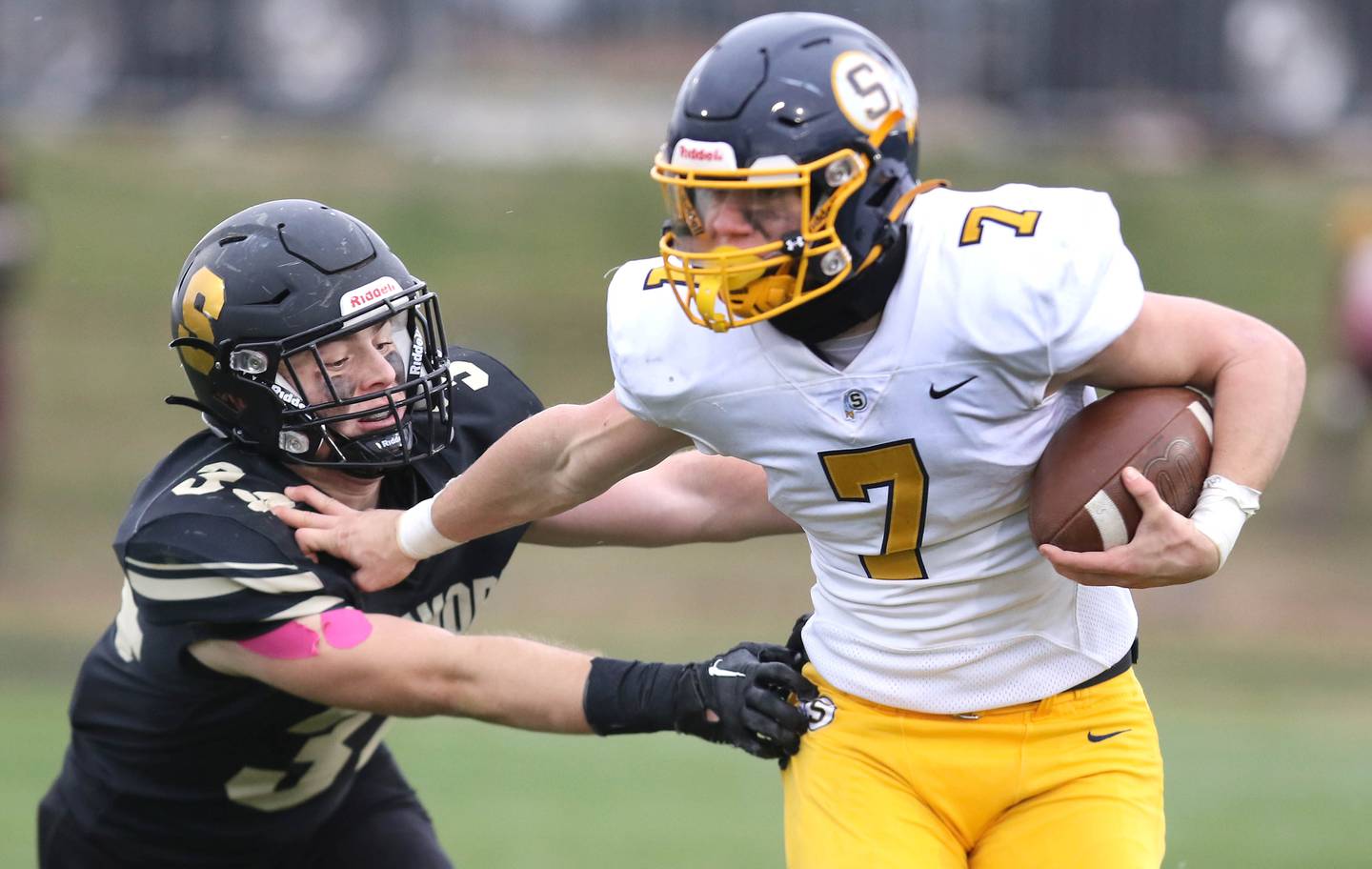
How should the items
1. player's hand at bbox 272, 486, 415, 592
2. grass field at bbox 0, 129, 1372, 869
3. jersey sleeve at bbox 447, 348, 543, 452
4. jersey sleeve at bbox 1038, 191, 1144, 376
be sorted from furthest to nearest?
grass field at bbox 0, 129, 1372, 869
jersey sleeve at bbox 447, 348, 543, 452
player's hand at bbox 272, 486, 415, 592
jersey sleeve at bbox 1038, 191, 1144, 376

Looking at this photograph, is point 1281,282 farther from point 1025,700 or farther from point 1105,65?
point 1025,700

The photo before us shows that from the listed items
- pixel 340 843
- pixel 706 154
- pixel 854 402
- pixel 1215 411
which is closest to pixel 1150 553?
pixel 1215 411

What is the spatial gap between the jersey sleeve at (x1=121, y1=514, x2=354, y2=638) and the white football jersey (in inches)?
28.9

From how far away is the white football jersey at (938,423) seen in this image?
114 inches

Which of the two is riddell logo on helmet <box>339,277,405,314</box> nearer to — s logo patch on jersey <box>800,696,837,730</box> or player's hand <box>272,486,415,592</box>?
player's hand <box>272,486,415,592</box>

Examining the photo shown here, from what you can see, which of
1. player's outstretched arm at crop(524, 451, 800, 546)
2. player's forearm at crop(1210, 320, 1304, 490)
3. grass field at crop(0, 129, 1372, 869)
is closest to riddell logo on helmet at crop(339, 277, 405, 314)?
player's outstretched arm at crop(524, 451, 800, 546)

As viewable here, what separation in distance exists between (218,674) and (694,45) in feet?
29.9

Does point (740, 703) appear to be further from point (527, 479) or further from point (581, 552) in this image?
point (581, 552)

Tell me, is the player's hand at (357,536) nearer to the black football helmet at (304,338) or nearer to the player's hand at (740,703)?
the black football helmet at (304,338)

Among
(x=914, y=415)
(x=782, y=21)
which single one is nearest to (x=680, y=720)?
(x=914, y=415)

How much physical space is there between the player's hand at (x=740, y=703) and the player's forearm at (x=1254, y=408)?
840 millimetres

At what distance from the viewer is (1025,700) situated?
126 inches

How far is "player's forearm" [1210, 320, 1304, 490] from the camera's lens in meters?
2.99

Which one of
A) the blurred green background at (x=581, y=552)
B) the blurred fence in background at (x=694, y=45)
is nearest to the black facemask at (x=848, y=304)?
the blurred green background at (x=581, y=552)
